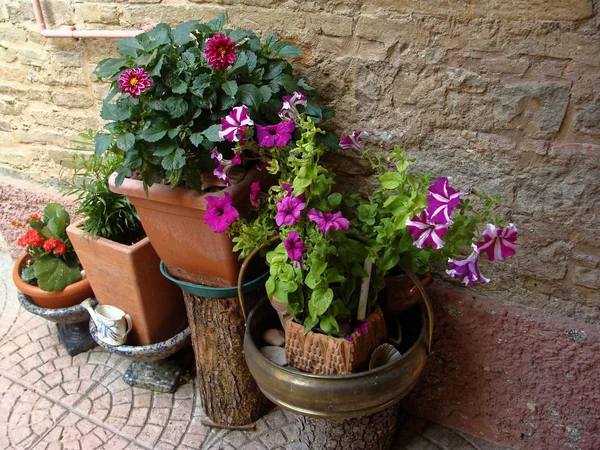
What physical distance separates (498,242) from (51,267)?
87.4 inches

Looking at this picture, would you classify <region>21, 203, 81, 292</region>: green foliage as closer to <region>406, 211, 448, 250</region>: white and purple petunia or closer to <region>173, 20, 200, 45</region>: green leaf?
<region>173, 20, 200, 45</region>: green leaf

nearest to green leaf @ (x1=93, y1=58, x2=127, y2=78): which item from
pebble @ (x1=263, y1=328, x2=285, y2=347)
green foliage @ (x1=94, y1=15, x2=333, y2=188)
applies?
green foliage @ (x1=94, y1=15, x2=333, y2=188)

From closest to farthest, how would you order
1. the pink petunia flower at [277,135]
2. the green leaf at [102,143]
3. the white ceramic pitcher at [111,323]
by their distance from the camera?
the pink petunia flower at [277,135]
the green leaf at [102,143]
the white ceramic pitcher at [111,323]

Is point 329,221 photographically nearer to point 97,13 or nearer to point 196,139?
point 196,139

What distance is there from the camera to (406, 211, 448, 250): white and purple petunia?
150 centimetres

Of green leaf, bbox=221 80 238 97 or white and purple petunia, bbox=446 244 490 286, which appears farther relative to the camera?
green leaf, bbox=221 80 238 97

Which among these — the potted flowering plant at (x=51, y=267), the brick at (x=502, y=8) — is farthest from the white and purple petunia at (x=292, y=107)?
the potted flowering plant at (x=51, y=267)

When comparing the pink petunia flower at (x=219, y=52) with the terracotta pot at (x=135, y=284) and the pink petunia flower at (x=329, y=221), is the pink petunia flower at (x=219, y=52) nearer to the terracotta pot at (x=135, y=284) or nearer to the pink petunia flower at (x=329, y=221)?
the pink petunia flower at (x=329, y=221)

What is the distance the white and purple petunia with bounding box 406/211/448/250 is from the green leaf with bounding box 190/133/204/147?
2.44 feet

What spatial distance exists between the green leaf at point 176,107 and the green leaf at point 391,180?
70cm

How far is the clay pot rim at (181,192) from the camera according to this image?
6.33ft

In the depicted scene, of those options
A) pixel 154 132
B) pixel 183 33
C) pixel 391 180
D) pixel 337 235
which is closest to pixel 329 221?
pixel 337 235

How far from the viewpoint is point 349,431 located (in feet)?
6.78

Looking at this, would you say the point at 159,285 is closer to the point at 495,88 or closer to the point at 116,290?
the point at 116,290
